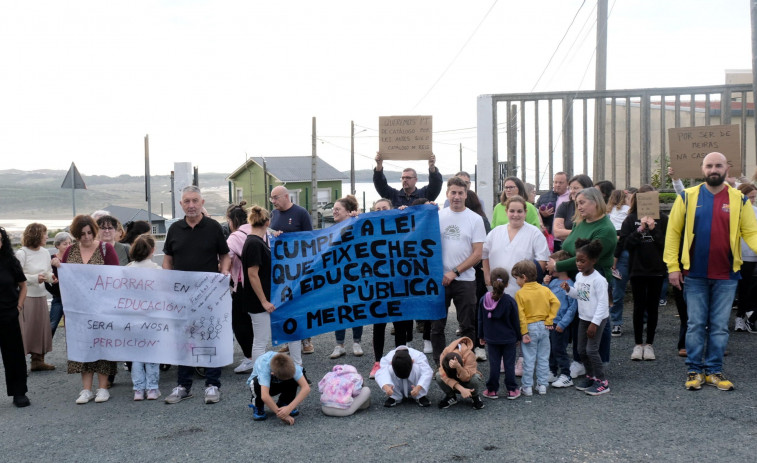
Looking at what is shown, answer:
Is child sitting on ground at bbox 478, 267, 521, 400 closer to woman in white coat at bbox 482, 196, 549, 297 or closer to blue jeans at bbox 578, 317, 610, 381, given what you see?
woman in white coat at bbox 482, 196, 549, 297

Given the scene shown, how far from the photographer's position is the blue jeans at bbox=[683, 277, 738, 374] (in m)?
6.41

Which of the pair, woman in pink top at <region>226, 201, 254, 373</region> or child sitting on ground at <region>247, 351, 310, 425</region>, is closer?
child sitting on ground at <region>247, 351, 310, 425</region>

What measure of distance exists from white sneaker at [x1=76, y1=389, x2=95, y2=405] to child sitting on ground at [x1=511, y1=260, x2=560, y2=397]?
4140 millimetres

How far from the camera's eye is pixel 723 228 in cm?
635

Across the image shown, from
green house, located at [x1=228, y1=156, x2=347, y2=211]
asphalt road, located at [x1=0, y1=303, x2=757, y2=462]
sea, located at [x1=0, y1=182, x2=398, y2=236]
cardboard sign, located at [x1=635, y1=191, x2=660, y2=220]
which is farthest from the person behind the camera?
green house, located at [x1=228, y1=156, x2=347, y2=211]

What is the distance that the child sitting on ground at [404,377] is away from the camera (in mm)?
6020

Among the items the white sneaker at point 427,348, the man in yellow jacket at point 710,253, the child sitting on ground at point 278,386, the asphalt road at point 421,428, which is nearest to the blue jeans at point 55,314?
the asphalt road at point 421,428

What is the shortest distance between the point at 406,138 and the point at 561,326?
3100 millimetres

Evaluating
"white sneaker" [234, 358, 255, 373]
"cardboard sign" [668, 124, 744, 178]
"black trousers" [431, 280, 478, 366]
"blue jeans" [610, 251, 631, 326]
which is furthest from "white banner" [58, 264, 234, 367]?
"cardboard sign" [668, 124, 744, 178]

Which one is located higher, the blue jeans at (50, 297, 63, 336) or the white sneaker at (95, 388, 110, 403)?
the blue jeans at (50, 297, 63, 336)

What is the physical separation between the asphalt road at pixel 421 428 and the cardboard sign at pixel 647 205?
1.68 meters

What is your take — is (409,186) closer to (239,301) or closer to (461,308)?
(461,308)

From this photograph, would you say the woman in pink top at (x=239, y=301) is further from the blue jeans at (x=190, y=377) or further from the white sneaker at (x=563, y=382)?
the white sneaker at (x=563, y=382)

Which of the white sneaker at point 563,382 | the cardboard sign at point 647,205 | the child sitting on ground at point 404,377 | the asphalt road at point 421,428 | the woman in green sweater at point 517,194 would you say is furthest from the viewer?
the woman in green sweater at point 517,194
